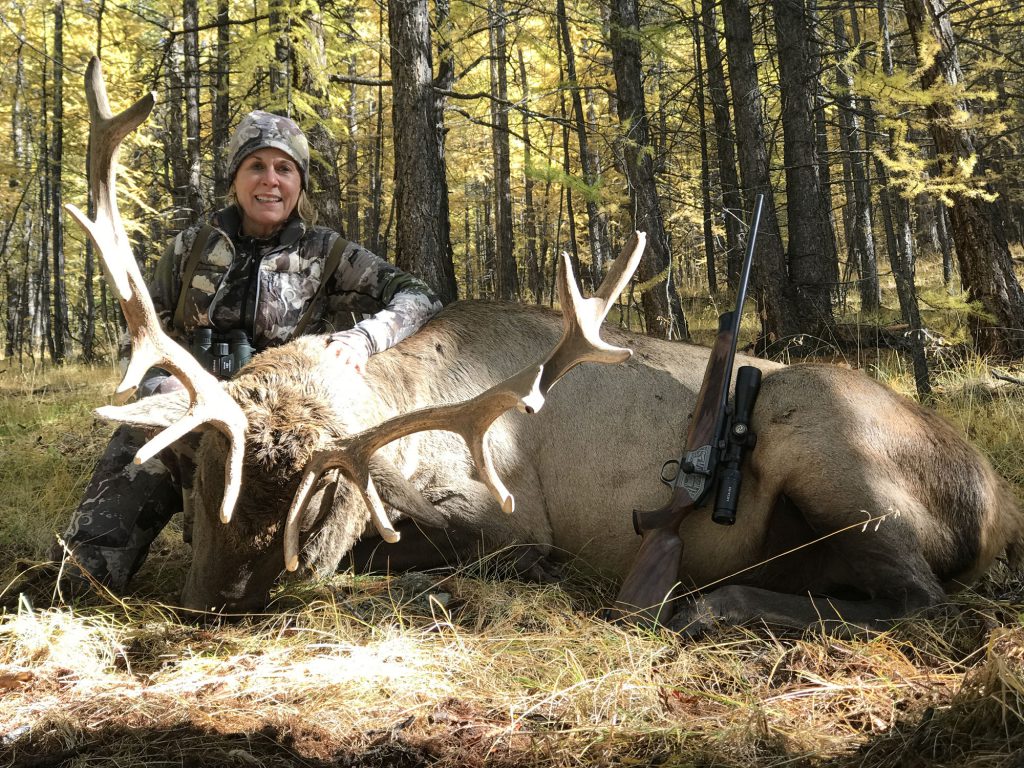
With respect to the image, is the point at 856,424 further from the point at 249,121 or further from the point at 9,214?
the point at 9,214

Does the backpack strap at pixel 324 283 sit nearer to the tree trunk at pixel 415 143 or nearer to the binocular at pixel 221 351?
→ the binocular at pixel 221 351

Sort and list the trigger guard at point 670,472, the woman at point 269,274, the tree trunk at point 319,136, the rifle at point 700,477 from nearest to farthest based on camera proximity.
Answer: the rifle at point 700,477 < the trigger guard at point 670,472 < the woman at point 269,274 < the tree trunk at point 319,136

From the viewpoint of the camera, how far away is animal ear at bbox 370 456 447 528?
12.4 feet

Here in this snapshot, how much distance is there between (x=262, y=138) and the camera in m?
4.86

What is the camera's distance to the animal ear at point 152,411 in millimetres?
3320

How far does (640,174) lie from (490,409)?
4.87m

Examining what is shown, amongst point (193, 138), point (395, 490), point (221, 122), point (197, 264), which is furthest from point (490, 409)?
point (193, 138)

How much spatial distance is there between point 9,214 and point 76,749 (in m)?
23.9

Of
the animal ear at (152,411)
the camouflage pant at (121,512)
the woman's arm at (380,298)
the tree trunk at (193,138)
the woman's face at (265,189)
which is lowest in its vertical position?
the camouflage pant at (121,512)

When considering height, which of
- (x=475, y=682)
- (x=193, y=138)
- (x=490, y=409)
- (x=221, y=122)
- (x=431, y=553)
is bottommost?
(x=475, y=682)

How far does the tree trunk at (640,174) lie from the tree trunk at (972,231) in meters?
2.44

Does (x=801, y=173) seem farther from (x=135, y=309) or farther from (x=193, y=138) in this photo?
(x=193, y=138)

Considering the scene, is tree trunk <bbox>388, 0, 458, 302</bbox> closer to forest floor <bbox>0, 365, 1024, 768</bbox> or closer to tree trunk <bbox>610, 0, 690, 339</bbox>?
tree trunk <bbox>610, 0, 690, 339</bbox>

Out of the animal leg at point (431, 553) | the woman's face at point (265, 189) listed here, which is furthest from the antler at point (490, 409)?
the woman's face at point (265, 189)
